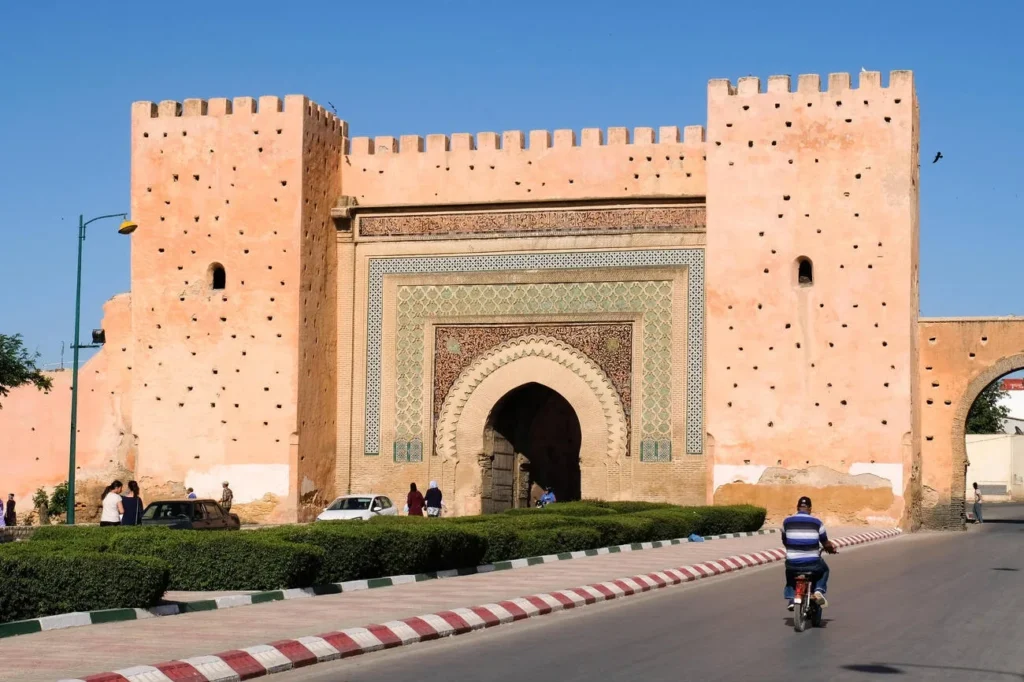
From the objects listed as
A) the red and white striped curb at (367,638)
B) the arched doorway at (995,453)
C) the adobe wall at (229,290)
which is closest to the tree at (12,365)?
the adobe wall at (229,290)

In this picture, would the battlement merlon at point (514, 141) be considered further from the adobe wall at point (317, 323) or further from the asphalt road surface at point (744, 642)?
the asphalt road surface at point (744, 642)

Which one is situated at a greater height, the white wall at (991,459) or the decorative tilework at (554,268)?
the decorative tilework at (554,268)

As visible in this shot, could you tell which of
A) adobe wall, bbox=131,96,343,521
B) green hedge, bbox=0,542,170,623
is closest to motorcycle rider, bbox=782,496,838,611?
green hedge, bbox=0,542,170,623

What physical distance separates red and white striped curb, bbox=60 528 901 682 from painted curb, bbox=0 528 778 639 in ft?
5.29

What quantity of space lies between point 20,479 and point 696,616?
18.0 meters

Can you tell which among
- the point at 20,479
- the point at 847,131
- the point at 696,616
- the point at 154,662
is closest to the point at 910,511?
the point at 847,131

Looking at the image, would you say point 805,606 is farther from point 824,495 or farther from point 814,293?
point 814,293

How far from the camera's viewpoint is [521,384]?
23656mm

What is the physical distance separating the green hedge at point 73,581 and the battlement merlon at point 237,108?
14444 millimetres

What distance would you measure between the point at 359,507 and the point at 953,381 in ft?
30.0

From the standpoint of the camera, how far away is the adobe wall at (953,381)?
23.2 m

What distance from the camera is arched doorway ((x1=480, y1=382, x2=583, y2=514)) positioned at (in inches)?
945

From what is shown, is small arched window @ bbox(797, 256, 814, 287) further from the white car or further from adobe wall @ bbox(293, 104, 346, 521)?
adobe wall @ bbox(293, 104, 346, 521)

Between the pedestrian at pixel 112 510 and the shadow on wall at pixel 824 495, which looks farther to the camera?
the shadow on wall at pixel 824 495
